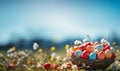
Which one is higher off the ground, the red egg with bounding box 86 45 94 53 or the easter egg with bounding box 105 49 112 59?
the red egg with bounding box 86 45 94 53

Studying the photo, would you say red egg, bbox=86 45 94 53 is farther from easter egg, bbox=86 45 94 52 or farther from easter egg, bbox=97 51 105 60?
easter egg, bbox=97 51 105 60

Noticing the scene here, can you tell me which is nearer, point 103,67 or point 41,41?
point 103,67

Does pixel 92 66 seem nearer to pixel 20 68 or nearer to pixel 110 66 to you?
pixel 110 66

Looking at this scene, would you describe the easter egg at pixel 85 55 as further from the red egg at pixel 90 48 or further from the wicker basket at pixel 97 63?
the red egg at pixel 90 48

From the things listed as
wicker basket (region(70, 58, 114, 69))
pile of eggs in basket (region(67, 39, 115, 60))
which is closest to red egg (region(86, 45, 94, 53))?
pile of eggs in basket (region(67, 39, 115, 60))

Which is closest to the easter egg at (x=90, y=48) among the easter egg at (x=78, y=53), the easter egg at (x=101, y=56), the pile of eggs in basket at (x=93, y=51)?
the pile of eggs in basket at (x=93, y=51)

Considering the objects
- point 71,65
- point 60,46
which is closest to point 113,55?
point 71,65

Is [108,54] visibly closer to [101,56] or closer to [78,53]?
[101,56]

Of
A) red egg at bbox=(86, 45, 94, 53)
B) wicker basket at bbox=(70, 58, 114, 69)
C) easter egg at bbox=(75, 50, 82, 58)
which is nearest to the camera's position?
wicker basket at bbox=(70, 58, 114, 69)

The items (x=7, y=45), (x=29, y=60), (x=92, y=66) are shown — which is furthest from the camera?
(x=7, y=45)
